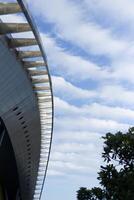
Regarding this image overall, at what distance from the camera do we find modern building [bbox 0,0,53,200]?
102 ft

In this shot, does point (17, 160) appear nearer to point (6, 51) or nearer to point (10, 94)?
point (10, 94)

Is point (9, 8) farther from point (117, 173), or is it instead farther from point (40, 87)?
point (40, 87)

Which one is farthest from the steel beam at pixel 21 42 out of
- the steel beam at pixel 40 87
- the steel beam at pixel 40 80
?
the steel beam at pixel 40 87

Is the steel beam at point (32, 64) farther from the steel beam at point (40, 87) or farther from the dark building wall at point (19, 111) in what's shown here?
the steel beam at point (40, 87)

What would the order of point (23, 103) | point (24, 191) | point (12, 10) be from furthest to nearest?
1. point (24, 191)
2. point (23, 103)
3. point (12, 10)

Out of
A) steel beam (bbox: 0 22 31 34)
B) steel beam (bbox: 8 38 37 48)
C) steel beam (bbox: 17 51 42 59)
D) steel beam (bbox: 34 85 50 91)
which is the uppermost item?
steel beam (bbox: 34 85 50 91)

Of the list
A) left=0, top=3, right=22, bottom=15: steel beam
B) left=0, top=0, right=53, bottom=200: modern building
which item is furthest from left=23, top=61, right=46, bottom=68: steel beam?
left=0, top=3, right=22, bottom=15: steel beam

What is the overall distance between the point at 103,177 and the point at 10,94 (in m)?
19.4

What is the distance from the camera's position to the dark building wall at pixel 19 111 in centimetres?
3572

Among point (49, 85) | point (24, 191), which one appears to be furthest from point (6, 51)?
point (24, 191)

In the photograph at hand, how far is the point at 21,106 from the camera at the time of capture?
4466cm

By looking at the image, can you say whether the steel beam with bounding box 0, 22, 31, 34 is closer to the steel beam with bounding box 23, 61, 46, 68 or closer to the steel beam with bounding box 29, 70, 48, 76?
the steel beam with bounding box 23, 61, 46, 68

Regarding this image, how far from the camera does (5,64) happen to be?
115ft

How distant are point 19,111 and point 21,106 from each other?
636 mm
